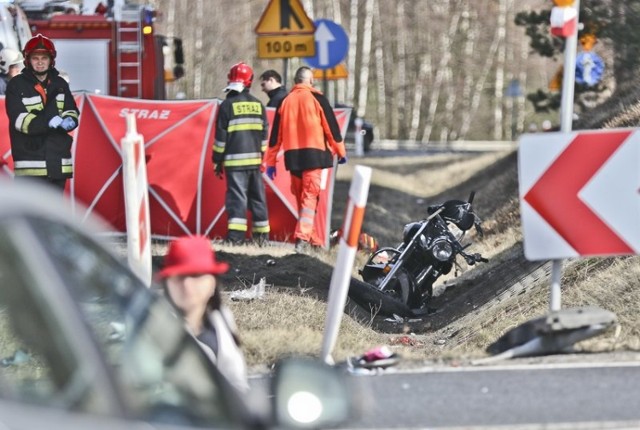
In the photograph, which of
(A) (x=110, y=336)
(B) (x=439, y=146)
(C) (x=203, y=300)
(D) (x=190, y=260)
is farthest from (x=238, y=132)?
(B) (x=439, y=146)

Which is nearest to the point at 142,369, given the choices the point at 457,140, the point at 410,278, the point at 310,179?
the point at 410,278

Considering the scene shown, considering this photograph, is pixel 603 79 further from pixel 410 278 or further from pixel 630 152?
pixel 630 152

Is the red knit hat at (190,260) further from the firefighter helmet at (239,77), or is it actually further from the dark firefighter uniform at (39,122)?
the firefighter helmet at (239,77)

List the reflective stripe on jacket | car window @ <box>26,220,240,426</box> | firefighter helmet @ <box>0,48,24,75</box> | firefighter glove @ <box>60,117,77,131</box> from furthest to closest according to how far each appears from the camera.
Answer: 1. firefighter helmet @ <box>0,48,24,75</box>
2. the reflective stripe on jacket
3. firefighter glove @ <box>60,117,77,131</box>
4. car window @ <box>26,220,240,426</box>

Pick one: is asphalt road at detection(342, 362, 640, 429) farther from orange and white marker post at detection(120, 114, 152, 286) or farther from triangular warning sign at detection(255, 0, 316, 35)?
triangular warning sign at detection(255, 0, 316, 35)

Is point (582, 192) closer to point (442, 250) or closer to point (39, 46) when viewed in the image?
point (442, 250)

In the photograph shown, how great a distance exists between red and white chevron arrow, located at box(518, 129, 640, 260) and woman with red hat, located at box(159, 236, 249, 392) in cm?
356

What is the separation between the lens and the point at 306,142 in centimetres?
1479

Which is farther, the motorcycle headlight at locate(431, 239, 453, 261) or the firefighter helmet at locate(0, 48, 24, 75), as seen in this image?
the firefighter helmet at locate(0, 48, 24, 75)

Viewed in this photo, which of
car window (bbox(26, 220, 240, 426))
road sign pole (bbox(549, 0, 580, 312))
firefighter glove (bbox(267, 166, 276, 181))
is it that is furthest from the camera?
firefighter glove (bbox(267, 166, 276, 181))

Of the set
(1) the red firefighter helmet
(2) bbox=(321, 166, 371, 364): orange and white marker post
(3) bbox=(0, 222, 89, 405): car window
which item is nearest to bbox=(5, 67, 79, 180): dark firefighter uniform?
(1) the red firefighter helmet

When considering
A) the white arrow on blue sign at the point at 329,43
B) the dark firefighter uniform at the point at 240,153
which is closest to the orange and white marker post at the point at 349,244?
the dark firefighter uniform at the point at 240,153

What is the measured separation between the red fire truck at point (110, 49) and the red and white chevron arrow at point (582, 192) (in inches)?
473

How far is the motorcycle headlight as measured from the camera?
12.8 m
